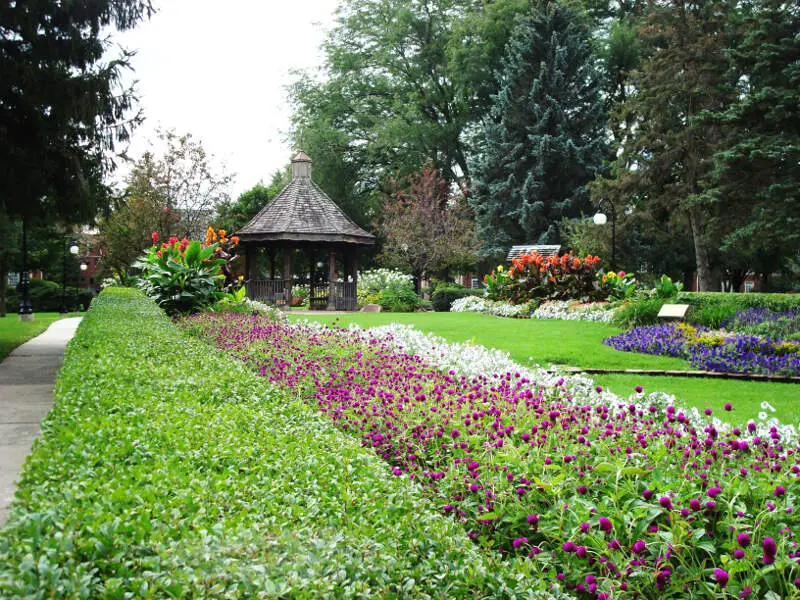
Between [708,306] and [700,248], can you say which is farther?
[700,248]

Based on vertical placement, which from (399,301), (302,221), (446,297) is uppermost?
(302,221)

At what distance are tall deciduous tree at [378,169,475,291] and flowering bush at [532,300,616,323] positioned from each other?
11249 millimetres

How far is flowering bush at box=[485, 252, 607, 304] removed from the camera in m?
17.9

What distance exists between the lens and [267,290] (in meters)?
24.3

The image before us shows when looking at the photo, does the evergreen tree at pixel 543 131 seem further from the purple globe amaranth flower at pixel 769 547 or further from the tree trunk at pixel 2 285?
the purple globe amaranth flower at pixel 769 547

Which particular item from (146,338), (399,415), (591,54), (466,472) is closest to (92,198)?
(146,338)

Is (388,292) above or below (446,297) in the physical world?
above

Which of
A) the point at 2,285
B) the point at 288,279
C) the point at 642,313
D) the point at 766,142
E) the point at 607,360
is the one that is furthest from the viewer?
the point at 2,285

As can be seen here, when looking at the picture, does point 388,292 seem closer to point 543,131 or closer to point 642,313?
point 543,131

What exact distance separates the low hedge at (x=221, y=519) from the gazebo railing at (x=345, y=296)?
20.5m

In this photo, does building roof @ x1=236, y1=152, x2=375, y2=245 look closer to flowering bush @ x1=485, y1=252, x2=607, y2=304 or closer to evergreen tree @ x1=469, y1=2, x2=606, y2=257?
flowering bush @ x1=485, y1=252, x2=607, y2=304

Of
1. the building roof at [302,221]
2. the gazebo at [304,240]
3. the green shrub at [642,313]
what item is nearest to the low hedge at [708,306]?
the green shrub at [642,313]

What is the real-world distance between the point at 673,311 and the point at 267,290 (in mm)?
15268

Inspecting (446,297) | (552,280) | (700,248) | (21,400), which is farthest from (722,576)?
(700,248)
